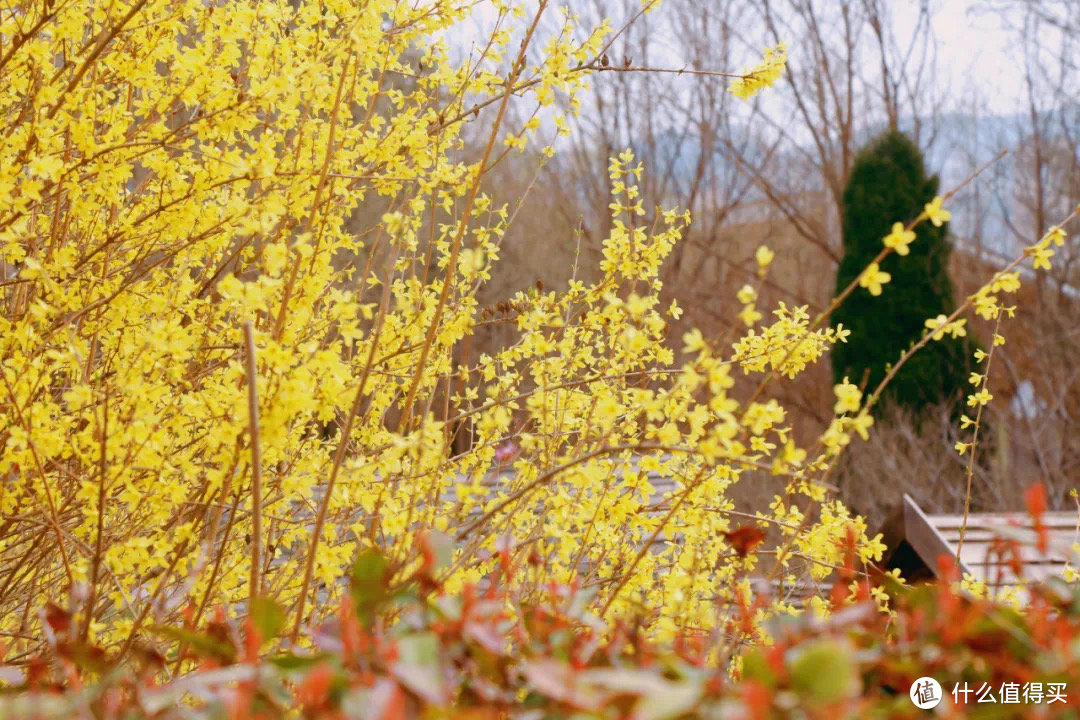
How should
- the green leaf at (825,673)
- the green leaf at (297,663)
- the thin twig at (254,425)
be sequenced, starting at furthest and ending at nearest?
1. the thin twig at (254,425)
2. the green leaf at (297,663)
3. the green leaf at (825,673)

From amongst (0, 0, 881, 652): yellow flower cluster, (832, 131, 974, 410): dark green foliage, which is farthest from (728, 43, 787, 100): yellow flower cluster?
(832, 131, 974, 410): dark green foliage

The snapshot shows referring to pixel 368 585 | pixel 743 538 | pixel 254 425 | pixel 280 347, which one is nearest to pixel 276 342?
pixel 280 347

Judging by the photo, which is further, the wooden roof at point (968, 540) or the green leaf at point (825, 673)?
the wooden roof at point (968, 540)

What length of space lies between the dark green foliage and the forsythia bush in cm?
889

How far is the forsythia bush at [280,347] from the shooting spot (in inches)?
70.2

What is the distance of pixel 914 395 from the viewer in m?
11.0

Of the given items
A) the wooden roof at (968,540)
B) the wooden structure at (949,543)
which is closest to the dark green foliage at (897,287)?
the wooden structure at (949,543)

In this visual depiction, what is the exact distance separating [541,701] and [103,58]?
1.99m

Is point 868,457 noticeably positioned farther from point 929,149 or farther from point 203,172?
point 203,172

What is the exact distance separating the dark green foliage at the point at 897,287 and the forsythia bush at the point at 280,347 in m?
8.89

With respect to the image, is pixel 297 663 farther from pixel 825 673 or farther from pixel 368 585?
pixel 825 673

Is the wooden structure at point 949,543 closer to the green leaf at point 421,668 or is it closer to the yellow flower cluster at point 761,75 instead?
the yellow flower cluster at point 761,75

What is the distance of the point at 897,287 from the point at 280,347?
10.8 metres

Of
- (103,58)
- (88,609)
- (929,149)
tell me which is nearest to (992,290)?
(88,609)
